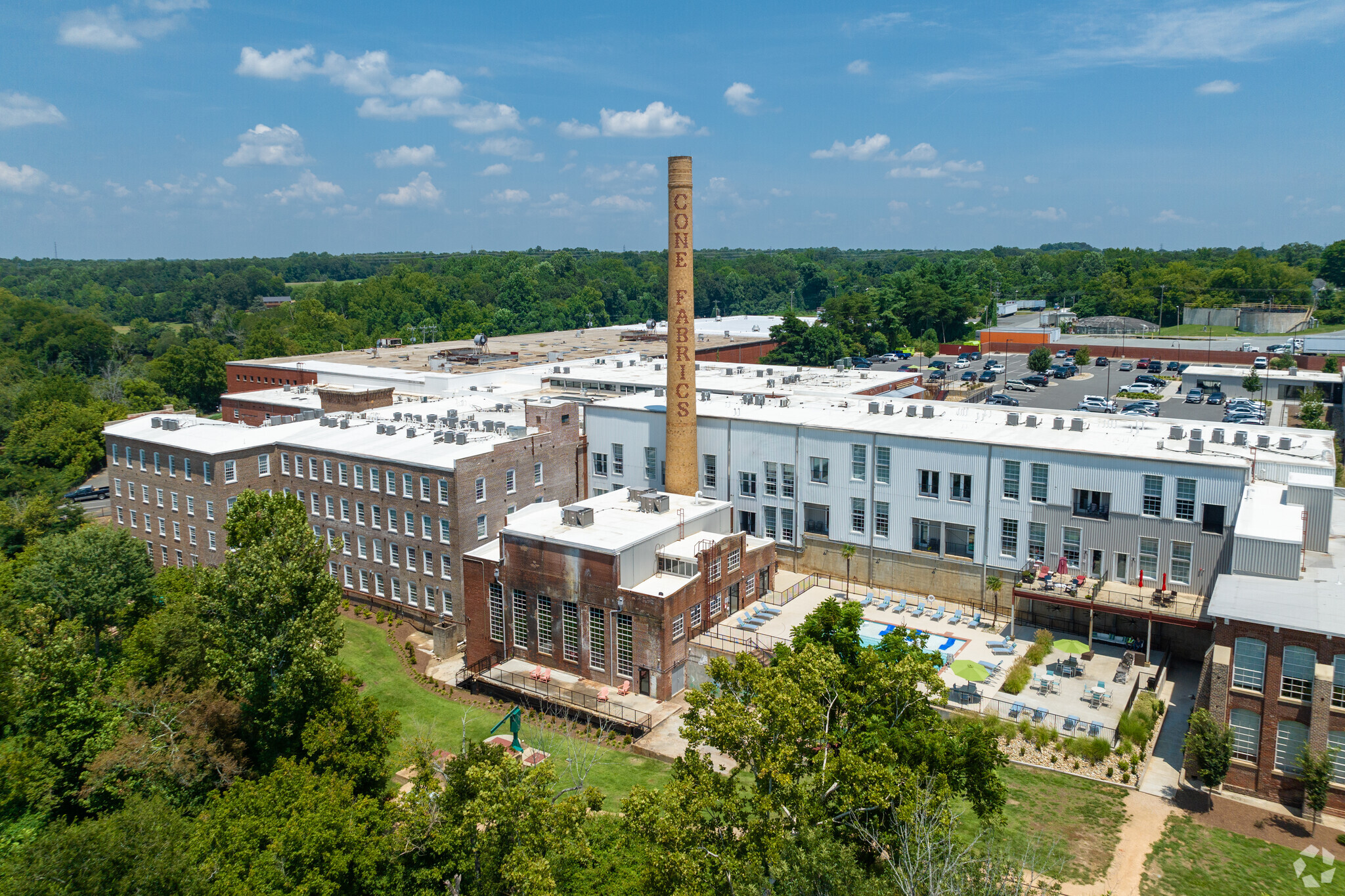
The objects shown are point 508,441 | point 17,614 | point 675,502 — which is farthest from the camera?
point 508,441

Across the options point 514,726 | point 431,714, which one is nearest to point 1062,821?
point 514,726

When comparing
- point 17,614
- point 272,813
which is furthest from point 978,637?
point 17,614

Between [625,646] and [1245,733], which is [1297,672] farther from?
[625,646]

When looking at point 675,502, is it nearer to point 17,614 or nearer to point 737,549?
point 737,549

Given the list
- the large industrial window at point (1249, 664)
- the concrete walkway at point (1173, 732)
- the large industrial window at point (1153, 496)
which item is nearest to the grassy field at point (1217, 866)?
the concrete walkway at point (1173, 732)

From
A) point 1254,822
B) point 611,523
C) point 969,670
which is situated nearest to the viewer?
point 1254,822

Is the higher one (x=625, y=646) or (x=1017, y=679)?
(x=625, y=646)

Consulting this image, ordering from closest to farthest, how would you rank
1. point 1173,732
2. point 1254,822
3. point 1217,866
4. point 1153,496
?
1. point 1217,866
2. point 1254,822
3. point 1173,732
4. point 1153,496
